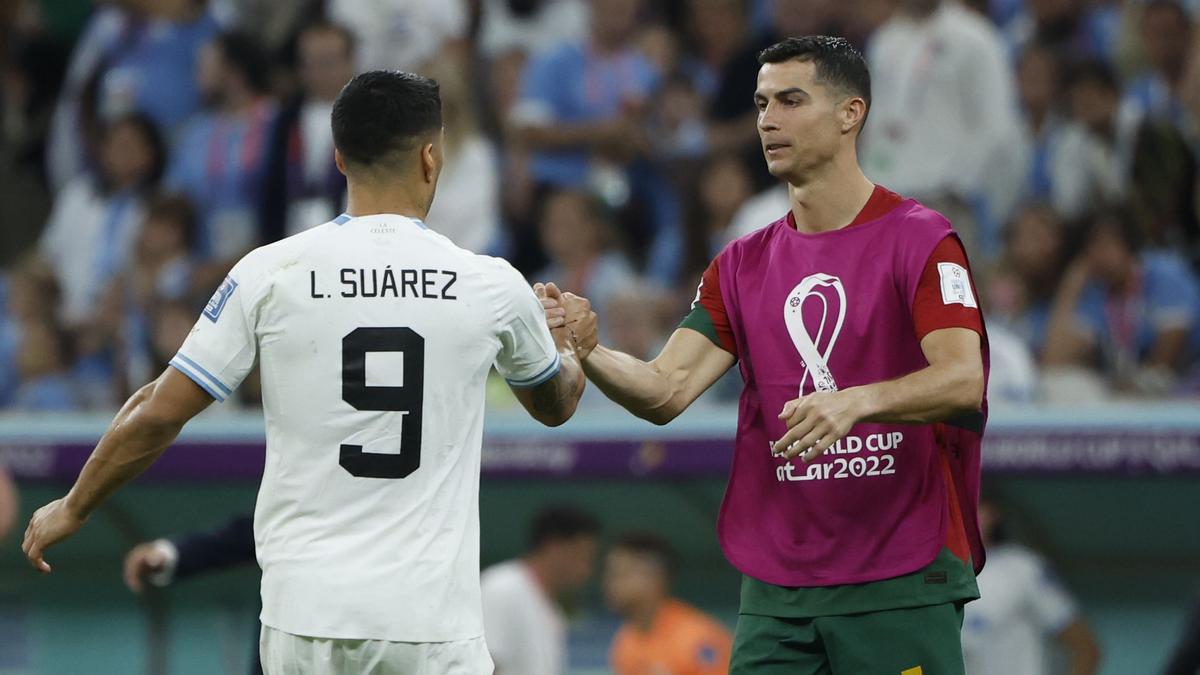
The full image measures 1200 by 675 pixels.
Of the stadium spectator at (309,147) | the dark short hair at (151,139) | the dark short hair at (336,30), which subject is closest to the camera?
the stadium spectator at (309,147)

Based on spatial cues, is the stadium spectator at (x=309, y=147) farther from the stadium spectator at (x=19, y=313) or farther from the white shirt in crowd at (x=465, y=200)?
the stadium spectator at (x=19, y=313)

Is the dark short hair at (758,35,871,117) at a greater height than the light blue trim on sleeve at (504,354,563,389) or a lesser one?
greater

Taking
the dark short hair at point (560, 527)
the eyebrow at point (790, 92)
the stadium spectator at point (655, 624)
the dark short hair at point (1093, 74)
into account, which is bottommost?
the stadium spectator at point (655, 624)

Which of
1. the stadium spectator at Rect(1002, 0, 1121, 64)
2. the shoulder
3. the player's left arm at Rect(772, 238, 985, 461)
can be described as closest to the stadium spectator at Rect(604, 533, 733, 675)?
the shoulder

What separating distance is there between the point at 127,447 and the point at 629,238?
6.28m

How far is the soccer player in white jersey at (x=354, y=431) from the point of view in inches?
156

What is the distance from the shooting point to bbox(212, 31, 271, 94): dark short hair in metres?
10.9

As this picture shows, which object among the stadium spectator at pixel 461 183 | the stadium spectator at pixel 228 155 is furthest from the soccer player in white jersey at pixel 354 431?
the stadium spectator at pixel 228 155

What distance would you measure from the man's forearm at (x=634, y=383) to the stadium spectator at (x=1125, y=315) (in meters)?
4.61

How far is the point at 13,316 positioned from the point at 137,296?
2.59 ft

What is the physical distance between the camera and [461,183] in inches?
376

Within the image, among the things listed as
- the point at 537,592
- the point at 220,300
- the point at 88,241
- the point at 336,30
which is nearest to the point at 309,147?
the point at 336,30

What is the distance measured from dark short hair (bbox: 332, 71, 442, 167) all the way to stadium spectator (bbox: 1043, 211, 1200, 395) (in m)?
5.49

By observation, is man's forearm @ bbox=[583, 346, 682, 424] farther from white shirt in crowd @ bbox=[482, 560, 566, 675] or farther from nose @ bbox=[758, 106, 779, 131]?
white shirt in crowd @ bbox=[482, 560, 566, 675]
